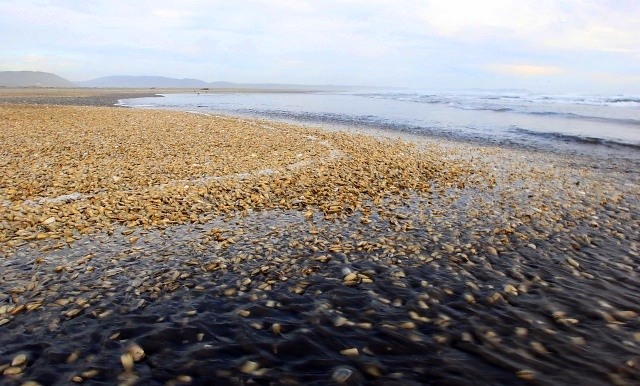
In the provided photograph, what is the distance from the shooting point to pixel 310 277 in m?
7.99

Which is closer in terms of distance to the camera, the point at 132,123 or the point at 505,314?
the point at 505,314

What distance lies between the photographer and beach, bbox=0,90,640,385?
5.53 meters

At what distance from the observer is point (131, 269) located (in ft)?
26.7

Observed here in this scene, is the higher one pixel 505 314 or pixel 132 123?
pixel 132 123

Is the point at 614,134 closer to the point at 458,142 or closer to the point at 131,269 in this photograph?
the point at 458,142

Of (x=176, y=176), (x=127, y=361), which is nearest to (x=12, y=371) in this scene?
(x=127, y=361)

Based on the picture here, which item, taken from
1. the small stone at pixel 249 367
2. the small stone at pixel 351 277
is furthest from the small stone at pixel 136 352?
the small stone at pixel 351 277

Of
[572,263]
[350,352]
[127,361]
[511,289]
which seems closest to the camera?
[127,361]

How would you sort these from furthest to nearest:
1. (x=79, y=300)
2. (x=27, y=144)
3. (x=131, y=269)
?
(x=27, y=144), (x=131, y=269), (x=79, y=300)

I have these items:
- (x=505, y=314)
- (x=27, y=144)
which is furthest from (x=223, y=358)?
(x=27, y=144)

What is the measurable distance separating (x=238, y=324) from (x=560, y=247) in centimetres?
816

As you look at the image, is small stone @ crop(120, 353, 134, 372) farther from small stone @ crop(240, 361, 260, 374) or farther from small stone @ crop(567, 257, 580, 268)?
small stone @ crop(567, 257, 580, 268)

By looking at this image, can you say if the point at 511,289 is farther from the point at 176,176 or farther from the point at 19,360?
the point at 176,176

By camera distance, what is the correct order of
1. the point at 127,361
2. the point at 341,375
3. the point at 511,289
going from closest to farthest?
the point at 341,375 < the point at 127,361 < the point at 511,289
